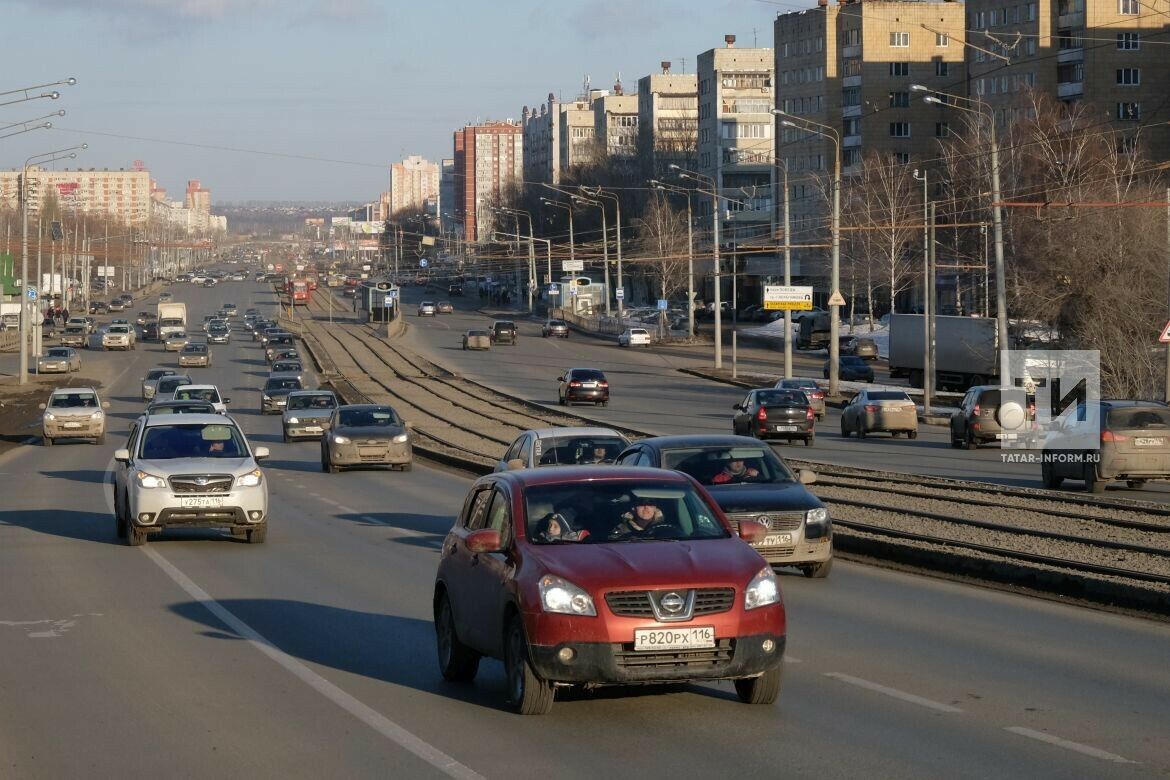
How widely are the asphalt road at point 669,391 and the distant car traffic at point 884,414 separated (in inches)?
15.4

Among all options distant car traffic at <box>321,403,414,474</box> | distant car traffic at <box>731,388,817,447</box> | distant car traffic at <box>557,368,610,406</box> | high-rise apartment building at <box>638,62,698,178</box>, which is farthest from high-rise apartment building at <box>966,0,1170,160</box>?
distant car traffic at <box>321,403,414,474</box>

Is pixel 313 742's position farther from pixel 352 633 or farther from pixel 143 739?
pixel 352 633

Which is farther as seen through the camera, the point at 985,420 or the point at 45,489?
the point at 985,420

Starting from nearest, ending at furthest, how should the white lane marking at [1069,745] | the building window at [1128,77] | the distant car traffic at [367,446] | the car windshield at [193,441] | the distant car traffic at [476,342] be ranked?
the white lane marking at [1069,745] → the car windshield at [193,441] → the distant car traffic at [367,446] → the distant car traffic at [476,342] → the building window at [1128,77]

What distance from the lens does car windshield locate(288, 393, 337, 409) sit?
1839 inches

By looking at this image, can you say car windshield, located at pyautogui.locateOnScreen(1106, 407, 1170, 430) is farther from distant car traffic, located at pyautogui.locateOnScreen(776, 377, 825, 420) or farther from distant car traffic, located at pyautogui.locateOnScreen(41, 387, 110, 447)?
distant car traffic, located at pyautogui.locateOnScreen(41, 387, 110, 447)

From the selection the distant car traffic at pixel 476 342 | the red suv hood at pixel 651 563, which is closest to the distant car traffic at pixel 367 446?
the red suv hood at pixel 651 563

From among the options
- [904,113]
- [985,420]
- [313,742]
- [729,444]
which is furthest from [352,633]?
[904,113]

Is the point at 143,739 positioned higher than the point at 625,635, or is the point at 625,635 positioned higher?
the point at 625,635

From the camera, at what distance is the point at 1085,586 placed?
1414 centimetres

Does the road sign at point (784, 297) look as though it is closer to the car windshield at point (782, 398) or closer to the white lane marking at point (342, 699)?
the car windshield at point (782, 398)

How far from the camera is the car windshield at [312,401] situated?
46.7 m

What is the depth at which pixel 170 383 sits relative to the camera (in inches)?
2149

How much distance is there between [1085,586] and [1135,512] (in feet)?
27.9
